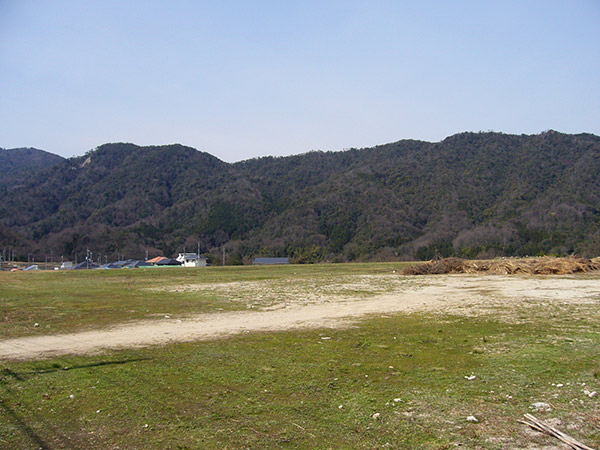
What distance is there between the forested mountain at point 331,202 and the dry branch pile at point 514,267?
32.9 metres

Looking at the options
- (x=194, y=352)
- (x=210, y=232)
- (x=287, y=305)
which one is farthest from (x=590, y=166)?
(x=194, y=352)

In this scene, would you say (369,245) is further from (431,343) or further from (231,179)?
(431,343)

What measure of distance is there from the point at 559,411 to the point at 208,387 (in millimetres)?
3939

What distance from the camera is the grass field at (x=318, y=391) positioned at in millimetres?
4660

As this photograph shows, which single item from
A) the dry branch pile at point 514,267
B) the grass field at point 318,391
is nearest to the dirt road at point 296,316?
the grass field at point 318,391

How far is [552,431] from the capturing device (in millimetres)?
4578

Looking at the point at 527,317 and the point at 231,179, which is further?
the point at 231,179

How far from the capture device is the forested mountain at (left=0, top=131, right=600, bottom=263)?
92562 millimetres

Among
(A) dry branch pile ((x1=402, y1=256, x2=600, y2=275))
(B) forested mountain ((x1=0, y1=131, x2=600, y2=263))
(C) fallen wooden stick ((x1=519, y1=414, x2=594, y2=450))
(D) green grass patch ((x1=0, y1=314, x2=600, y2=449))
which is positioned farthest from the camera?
(B) forested mountain ((x1=0, y1=131, x2=600, y2=263))

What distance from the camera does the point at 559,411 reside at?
201 inches

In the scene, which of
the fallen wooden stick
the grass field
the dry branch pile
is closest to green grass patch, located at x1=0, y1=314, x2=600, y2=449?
the grass field

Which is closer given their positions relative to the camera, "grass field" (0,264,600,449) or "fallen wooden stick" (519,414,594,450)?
"fallen wooden stick" (519,414,594,450)

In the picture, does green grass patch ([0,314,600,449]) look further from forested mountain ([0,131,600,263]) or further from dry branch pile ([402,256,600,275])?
forested mountain ([0,131,600,263])

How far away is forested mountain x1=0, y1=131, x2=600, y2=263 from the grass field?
57823mm
